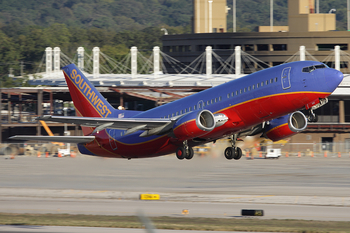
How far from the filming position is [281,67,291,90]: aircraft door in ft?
106

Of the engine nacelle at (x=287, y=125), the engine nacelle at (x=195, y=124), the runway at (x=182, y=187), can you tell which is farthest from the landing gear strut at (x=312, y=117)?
the runway at (x=182, y=187)

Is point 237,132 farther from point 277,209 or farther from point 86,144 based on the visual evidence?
point 86,144

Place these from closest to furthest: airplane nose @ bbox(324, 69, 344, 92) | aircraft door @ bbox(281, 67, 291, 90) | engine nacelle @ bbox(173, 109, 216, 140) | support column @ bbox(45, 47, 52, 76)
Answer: airplane nose @ bbox(324, 69, 344, 92)
aircraft door @ bbox(281, 67, 291, 90)
engine nacelle @ bbox(173, 109, 216, 140)
support column @ bbox(45, 47, 52, 76)

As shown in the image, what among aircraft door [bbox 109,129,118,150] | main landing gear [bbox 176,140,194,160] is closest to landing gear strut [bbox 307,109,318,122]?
main landing gear [bbox 176,140,194,160]

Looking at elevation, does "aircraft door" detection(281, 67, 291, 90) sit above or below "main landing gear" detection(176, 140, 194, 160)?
above

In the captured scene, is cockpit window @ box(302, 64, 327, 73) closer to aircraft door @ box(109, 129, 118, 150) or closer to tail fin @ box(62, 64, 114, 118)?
aircraft door @ box(109, 129, 118, 150)

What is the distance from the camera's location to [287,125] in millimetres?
36281

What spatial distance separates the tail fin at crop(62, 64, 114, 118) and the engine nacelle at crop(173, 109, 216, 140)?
37.0ft

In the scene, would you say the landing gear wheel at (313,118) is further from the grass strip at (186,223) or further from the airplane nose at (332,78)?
the grass strip at (186,223)

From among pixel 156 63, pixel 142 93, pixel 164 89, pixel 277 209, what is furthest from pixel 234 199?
pixel 156 63

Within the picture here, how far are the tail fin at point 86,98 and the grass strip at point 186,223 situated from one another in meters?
9.21

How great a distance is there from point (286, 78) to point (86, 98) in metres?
19.4

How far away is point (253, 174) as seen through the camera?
62.4 metres

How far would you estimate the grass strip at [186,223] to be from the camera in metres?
35.2
